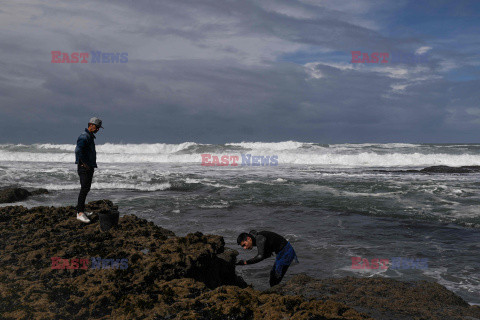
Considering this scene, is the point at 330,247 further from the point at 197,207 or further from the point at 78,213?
the point at 197,207

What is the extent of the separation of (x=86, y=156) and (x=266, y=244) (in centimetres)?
361

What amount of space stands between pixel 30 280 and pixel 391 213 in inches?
388

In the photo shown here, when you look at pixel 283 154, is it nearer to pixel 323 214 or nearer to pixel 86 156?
pixel 323 214

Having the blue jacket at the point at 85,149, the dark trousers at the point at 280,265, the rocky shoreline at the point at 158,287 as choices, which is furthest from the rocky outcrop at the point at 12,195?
the dark trousers at the point at 280,265

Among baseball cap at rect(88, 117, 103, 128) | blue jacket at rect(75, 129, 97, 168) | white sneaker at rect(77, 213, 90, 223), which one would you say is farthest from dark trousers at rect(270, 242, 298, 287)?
baseball cap at rect(88, 117, 103, 128)

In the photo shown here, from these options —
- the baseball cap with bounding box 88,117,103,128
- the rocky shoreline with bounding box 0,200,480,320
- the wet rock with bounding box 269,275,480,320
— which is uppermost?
the baseball cap with bounding box 88,117,103,128

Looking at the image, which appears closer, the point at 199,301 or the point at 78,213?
the point at 199,301

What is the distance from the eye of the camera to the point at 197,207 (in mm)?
12383

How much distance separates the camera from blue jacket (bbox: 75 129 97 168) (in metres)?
6.62

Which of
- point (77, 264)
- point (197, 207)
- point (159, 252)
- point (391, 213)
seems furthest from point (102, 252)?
point (391, 213)

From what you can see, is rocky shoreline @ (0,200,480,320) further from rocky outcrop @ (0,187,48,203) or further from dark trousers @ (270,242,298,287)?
rocky outcrop @ (0,187,48,203)

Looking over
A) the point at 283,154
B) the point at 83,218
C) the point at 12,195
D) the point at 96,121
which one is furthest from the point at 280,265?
the point at 283,154

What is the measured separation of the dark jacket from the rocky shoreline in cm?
48

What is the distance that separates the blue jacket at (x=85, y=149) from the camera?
6.62 m
